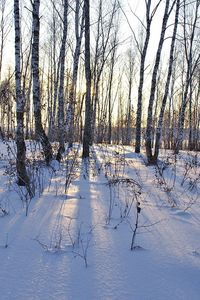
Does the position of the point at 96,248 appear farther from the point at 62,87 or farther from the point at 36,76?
the point at 62,87

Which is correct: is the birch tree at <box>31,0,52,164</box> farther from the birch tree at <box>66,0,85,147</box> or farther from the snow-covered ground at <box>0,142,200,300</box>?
the snow-covered ground at <box>0,142,200,300</box>

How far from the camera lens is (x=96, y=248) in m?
3.06

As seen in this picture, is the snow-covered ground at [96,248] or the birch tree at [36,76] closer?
the snow-covered ground at [96,248]

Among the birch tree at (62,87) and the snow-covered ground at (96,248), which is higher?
the birch tree at (62,87)

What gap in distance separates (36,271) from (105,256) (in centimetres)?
66

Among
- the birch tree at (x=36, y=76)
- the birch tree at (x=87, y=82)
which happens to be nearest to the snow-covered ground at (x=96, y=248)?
the birch tree at (x=36, y=76)

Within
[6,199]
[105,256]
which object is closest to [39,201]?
[6,199]

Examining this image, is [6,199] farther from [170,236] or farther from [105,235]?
[170,236]

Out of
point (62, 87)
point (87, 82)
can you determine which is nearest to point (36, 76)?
point (87, 82)

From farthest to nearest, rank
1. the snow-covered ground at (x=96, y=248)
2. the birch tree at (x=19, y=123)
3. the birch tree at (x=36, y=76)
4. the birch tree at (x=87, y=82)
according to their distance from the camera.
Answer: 1. the birch tree at (x=87, y=82)
2. the birch tree at (x=36, y=76)
3. the birch tree at (x=19, y=123)
4. the snow-covered ground at (x=96, y=248)

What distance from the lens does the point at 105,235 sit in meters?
3.42

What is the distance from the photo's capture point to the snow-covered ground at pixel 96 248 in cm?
235

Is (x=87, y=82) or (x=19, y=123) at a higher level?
(x=87, y=82)

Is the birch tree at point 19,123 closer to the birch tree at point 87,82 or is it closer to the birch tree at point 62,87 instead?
the birch tree at point 62,87
